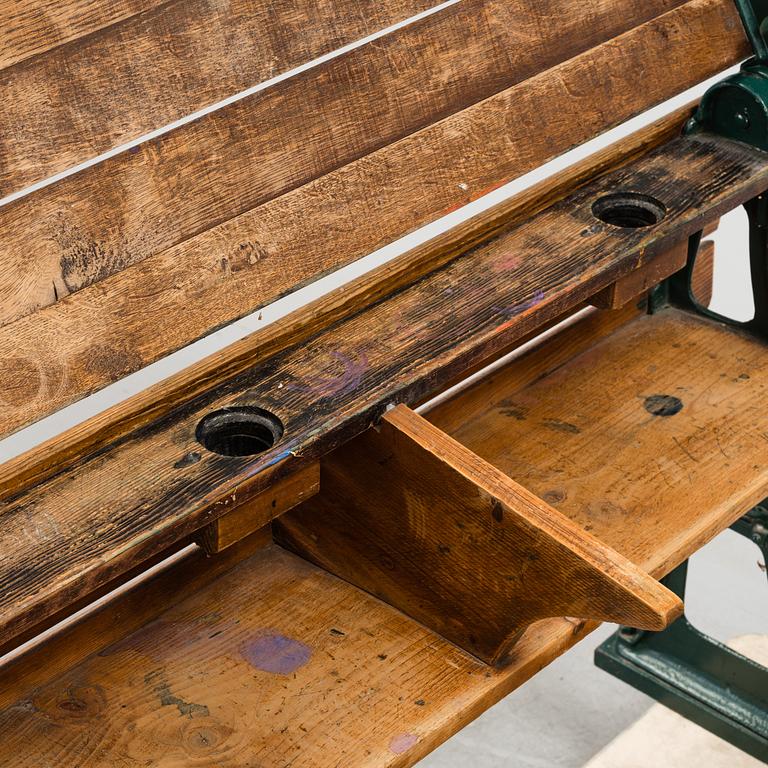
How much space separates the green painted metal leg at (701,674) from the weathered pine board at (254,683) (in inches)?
42.1

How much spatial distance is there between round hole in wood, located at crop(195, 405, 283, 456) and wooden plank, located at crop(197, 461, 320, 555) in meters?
0.06

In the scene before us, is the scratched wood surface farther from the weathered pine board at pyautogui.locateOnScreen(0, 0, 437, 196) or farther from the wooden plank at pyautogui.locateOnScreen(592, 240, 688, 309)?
the weathered pine board at pyautogui.locateOnScreen(0, 0, 437, 196)

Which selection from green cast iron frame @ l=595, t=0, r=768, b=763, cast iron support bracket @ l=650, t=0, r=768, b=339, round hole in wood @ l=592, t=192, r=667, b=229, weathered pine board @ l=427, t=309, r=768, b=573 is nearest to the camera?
weathered pine board @ l=427, t=309, r=768, b=573

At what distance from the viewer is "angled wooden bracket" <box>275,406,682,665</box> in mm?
1933

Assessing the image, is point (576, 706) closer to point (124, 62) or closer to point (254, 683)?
point (254, 683)

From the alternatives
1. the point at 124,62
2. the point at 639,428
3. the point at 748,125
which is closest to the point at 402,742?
the point at 639,428

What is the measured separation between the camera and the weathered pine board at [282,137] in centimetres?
211

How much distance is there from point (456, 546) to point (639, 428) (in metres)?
0.61

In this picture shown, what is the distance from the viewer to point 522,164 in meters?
2.61

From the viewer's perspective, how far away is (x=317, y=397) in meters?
2.12

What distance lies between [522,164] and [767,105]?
456 millimetres

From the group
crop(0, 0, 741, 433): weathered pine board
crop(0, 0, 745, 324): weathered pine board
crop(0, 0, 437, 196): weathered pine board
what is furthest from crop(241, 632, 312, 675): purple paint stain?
crop(0, 0, 437, 196): weathered pine board

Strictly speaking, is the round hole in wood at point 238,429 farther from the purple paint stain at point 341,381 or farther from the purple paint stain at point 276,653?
the purple paint stain at point 276,653

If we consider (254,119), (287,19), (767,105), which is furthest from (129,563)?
(767,105)
